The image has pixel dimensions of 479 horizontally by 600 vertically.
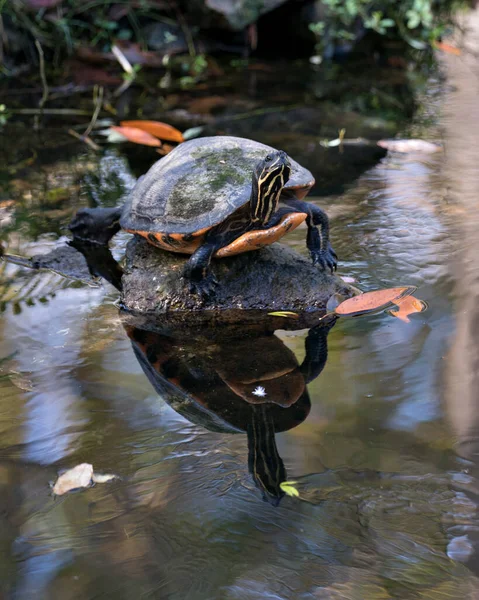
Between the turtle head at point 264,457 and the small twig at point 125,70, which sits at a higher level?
the small twig at point 125,70

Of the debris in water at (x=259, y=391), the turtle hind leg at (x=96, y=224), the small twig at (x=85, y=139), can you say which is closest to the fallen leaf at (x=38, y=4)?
the small twig at (x=85, y=139)

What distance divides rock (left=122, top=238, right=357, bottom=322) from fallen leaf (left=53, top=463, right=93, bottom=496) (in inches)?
44.0

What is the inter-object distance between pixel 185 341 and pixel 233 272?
1.53ft

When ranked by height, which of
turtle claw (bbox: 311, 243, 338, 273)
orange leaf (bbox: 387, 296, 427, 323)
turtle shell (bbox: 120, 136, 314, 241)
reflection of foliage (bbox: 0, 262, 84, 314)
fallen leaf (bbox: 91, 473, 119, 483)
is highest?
turtle shell (bbox: 120, 136, 314, 241)

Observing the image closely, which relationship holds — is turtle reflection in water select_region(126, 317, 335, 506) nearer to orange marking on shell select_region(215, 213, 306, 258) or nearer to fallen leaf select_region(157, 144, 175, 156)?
orange marking on shell select_region(215, 213, 306, 258)

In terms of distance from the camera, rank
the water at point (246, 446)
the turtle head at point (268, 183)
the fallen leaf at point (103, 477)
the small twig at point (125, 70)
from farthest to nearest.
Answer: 1. the small twig at point (125, 70)
2. the turtle head at point (268, 183)
3. the fallen leaf at point (103, 477)
4. the water at point (246, 446)

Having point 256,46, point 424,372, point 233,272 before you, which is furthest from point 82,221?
point 256,46

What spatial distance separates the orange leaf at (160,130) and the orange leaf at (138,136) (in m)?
0.10

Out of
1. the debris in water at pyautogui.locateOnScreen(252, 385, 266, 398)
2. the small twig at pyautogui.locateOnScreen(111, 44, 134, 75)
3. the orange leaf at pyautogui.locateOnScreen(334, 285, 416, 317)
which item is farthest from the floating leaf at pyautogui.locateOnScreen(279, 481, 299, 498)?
the small twig at pyautogui.locateOnScreen(111, 44, 134, 75)

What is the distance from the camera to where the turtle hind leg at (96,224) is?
4070 mm

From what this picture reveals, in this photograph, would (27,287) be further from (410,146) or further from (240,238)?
(410,146)

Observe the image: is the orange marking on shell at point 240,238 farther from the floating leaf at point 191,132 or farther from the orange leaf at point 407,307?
the floating leaf at point 191,132

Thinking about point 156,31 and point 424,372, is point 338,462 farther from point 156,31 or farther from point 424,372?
point 156,31

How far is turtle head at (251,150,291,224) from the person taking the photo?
296cm
